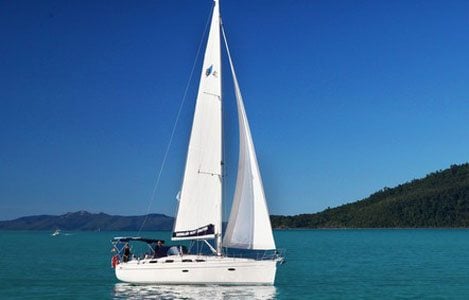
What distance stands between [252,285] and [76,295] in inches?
411

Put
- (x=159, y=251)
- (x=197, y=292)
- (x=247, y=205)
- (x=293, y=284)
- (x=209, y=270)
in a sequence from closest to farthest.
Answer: (x=197, y=292), (x=209, y=270), (x=247, y=205), (x=159, y=251), (x=293, y=284)

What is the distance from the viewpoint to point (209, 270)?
121 feet

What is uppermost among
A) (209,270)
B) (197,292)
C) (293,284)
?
(209,270)

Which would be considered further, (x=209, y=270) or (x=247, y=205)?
(x=247, y=205)

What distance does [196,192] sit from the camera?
39.3 m

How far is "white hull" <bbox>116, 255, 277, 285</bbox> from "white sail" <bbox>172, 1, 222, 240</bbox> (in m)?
1.93

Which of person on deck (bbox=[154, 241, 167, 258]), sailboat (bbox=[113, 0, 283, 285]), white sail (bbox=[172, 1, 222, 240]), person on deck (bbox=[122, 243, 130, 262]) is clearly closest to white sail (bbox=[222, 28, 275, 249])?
sailboat (bbox=[113, 0, 283, 285])

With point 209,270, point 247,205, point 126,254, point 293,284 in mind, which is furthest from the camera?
point 293,284

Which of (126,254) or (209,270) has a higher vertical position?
(126,254)

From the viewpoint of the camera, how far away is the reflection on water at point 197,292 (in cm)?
3530

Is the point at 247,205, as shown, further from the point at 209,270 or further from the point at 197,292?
the point at 197,292

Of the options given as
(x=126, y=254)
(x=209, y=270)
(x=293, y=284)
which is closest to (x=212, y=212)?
(x=209, y=270)

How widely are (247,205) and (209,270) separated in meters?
4.47

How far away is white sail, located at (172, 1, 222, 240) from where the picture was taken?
1526 inches
